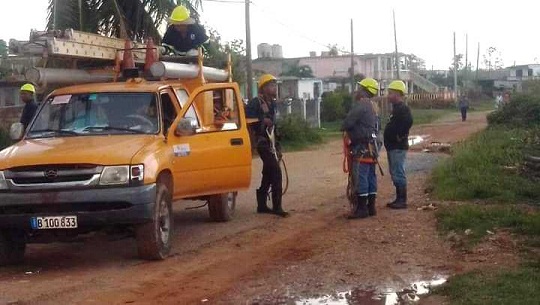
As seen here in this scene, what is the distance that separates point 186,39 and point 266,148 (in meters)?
1.93

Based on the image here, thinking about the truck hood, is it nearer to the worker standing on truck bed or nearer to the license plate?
the license plate

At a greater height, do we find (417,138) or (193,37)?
(193,37)

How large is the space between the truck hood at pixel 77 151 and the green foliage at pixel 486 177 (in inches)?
225

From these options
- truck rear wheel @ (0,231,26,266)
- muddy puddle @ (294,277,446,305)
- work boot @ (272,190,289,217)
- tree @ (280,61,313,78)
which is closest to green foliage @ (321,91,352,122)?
tree @ (280,61,313,78)

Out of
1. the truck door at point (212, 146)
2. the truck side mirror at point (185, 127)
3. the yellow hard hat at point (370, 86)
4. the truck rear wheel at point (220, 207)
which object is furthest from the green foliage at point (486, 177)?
Result: the truck side mirror at point (185, 127)

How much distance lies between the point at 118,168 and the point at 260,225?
343 cm

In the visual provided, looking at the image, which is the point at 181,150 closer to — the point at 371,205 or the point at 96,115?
the point at 96,115

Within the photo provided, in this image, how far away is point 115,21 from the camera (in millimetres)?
18156

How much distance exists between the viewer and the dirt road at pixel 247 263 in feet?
26.1

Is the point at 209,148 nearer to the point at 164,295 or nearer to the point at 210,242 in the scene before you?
the point at 210,242

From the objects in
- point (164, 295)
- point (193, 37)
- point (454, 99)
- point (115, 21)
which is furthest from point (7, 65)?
point (454, 99)

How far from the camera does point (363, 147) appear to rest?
40.0ft

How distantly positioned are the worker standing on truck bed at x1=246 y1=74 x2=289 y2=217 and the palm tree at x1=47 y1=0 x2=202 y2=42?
18.2 feet

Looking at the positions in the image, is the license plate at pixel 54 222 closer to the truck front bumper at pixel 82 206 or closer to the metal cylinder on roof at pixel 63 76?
the truck front bumper at pixel 82 206
